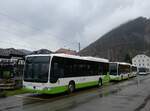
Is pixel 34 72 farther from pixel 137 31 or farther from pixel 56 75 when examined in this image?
pixel 137 31

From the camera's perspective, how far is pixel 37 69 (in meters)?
17.0

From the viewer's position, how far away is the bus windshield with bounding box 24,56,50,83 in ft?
54.7

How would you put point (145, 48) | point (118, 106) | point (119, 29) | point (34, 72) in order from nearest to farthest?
point (118, 106)
point (34, 72)
point (145, 48)
point (119, 29)

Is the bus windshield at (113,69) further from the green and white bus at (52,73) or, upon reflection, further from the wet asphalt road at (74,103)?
the wet asphalt road at (74,103)

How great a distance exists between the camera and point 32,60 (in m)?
17.6

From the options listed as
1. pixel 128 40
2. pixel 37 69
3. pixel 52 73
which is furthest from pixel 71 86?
pixel 128 40

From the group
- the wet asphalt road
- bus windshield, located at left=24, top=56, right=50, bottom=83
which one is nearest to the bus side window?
bus windshield, located at left=24, top=56, right=50, bottom=83

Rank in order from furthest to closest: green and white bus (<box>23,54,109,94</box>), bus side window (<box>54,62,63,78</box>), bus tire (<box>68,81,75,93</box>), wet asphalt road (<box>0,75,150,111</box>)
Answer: bus tire (<box>68,81,75,93</box>), bus side window (<box>54,62,63,78</box>), green and white bus (<box>23,54,109,94</box>), wet asphalt road (<box>0,75,150,111</box>)

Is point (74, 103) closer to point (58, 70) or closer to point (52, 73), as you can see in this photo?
point (52, 73)

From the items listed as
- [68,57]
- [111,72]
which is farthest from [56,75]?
[111,72]

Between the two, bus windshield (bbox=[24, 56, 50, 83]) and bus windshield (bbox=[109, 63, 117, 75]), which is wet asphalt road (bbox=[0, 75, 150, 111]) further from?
bus windshield (bbox=[109, 63, 117, 75])

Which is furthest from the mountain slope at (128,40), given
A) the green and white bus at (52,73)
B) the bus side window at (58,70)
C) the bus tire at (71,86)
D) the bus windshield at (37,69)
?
the bus windshield at (37,69)

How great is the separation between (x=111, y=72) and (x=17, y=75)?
16.1 m

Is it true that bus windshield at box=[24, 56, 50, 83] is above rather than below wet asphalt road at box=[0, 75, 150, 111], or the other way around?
above
